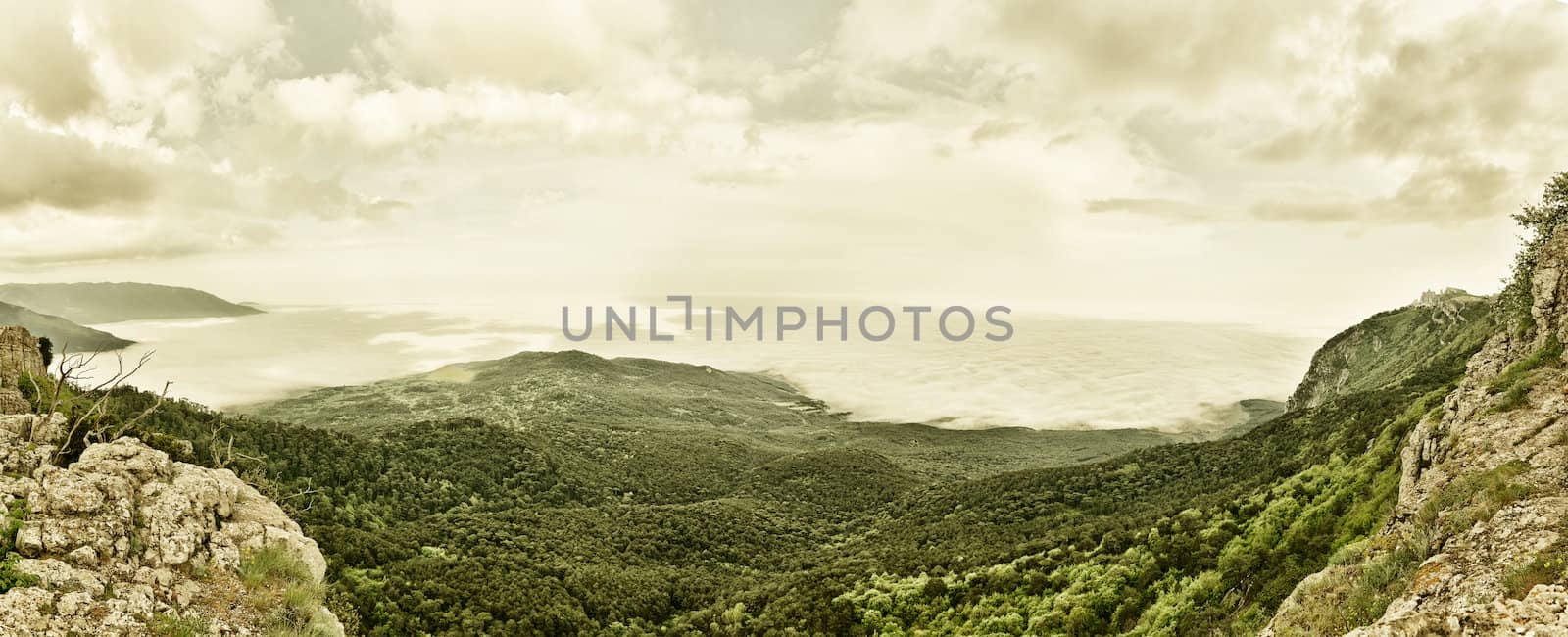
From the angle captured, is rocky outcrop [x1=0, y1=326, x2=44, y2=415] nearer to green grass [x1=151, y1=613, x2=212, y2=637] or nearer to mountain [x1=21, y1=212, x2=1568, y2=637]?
mountain [x1=21, y1=212, x2=1568, y2=637]

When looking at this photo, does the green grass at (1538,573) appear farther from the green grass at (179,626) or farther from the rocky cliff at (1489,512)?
the green grass at (179,626)

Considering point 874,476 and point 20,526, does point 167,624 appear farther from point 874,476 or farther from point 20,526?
point 874,476

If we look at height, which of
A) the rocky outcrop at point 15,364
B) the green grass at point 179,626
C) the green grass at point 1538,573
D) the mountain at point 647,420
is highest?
the rocky outcrop at point 15,364

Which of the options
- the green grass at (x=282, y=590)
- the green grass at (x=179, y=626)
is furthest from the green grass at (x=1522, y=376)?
the green grass at (x=179, y=626)

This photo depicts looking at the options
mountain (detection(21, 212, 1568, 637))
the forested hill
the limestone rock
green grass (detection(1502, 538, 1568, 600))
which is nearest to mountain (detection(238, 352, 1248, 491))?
the forested hill

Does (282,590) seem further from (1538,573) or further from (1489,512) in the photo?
(1489,512)

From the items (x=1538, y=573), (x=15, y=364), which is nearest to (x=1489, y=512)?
(x=1538, y=573)

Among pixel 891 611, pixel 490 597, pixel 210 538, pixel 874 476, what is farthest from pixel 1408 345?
pixel 210 538
